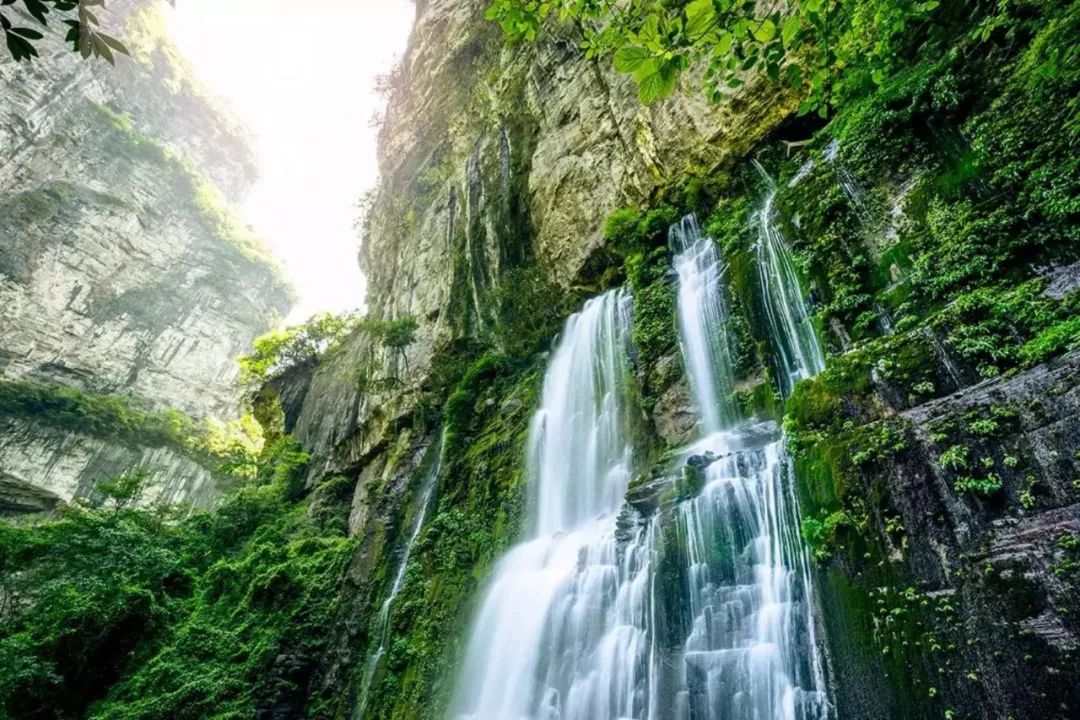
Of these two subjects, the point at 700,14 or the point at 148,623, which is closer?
the point at 700,14

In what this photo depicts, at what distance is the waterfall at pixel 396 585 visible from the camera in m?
9.13

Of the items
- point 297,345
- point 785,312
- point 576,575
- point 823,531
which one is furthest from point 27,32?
point 297,345

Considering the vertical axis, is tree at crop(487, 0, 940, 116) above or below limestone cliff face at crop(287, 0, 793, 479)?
below

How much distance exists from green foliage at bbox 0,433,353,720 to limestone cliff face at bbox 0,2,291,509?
855 inches

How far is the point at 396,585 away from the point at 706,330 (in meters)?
7.52

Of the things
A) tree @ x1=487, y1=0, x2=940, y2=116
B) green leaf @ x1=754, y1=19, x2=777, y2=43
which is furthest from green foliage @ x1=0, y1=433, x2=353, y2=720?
green leaf @ x1=754, y1=19, x2=777, y2=43

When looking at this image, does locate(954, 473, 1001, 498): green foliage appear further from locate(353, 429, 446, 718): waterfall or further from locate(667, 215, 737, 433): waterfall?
locate(353, 429, 446, 718): waterfall

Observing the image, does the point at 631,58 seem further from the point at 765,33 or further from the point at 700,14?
the point at 765,33

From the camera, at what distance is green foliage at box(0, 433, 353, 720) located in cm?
995

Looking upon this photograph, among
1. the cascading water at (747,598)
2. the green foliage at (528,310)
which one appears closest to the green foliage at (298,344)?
the green foliage at (528,310)

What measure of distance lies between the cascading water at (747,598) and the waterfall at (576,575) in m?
0.64

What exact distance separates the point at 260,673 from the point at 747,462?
31.9 feet

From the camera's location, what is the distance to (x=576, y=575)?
6.80 metres

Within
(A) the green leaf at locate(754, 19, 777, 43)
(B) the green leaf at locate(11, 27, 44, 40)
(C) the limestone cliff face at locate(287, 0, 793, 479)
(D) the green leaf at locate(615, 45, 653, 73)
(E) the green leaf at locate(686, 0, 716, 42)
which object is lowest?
(B) the green leaf at locate(11, 27, 44, 40)
